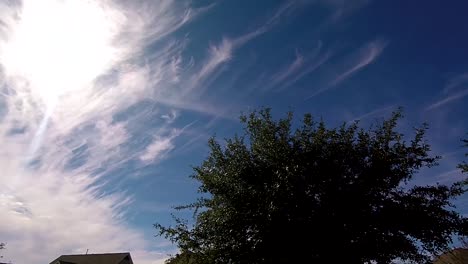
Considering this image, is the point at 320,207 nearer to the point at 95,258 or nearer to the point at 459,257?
the point at 459,257

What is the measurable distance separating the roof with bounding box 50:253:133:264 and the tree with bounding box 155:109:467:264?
49.2 m

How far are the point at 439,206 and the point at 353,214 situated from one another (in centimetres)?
431

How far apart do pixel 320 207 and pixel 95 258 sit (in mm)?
58138

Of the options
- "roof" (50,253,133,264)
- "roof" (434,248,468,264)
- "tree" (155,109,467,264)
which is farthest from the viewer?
"roof" (50,253,133,264)

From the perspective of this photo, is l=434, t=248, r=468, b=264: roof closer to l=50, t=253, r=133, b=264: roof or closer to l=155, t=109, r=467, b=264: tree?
l=155, t=109, r=467, b=264: tree

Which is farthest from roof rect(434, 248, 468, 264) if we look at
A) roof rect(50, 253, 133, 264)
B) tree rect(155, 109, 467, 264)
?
roof rect(50, 253, 133, 264)

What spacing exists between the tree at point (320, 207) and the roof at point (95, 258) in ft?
161

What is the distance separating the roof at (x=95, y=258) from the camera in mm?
58094

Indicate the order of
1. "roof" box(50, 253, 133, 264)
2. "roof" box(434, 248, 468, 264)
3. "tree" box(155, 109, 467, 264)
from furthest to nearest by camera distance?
"roof" box(50, 253, 133, 264) < "roof" box(434, 248, 468, 264) < "tree" box(155, 109, 467, 264)

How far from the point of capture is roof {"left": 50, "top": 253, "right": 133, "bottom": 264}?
5809cm

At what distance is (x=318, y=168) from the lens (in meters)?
15.2

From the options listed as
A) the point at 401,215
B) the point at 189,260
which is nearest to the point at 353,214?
the point at 401,215

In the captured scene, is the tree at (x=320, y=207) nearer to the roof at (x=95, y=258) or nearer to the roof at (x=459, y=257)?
the roof at (x=459, y=257)

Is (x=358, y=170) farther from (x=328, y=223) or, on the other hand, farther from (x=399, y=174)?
(x=328, y=223)
